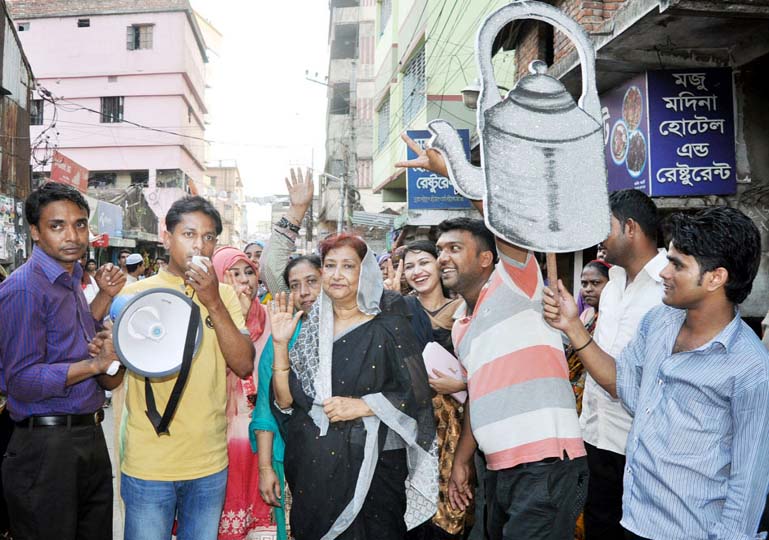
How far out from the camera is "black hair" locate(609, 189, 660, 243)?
2943 mm

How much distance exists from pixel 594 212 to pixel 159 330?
5.62ft

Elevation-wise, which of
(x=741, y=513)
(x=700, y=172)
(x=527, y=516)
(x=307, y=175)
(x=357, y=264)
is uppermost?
(x=700, y=172)

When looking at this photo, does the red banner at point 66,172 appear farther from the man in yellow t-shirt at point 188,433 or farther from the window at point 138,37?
the window at point 138,37

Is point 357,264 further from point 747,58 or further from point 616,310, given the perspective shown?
point 747,58

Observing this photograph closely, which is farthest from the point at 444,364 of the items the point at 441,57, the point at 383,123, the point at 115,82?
the point at 115,82

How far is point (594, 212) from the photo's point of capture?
231 cm

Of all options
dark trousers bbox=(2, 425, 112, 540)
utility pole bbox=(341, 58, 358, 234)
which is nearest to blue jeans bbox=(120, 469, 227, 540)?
dark trousers bbox=(2, 425, 112, 540)

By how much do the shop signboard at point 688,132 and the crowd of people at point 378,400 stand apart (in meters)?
3.12

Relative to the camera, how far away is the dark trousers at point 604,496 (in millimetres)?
3051

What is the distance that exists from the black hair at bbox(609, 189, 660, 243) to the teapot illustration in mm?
661

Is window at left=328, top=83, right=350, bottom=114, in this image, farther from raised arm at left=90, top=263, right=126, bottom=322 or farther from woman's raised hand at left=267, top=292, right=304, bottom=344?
woman's raised hand at left=267, top=292, right=304, bottom=344

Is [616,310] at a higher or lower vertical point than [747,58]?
lower

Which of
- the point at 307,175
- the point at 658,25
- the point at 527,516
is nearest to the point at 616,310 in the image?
the point at 527,516

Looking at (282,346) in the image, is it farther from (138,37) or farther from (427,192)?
(138,37)
